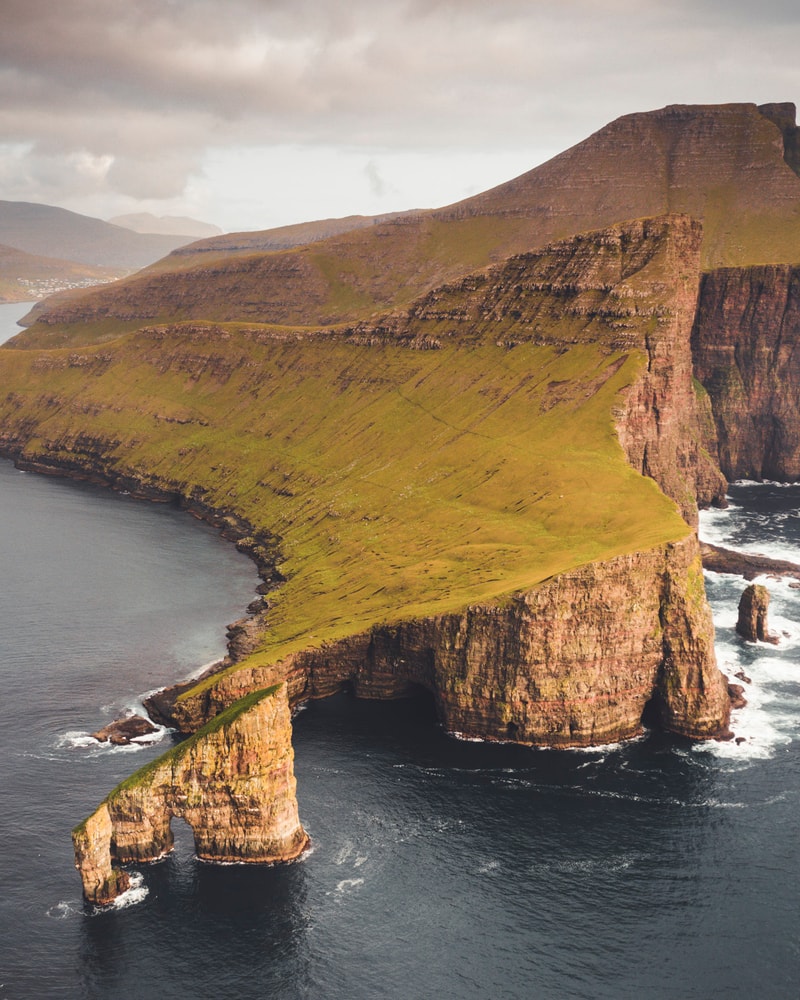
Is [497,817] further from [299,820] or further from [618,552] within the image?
[618,552]

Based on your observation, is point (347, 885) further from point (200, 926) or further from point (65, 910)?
point (65, 910)

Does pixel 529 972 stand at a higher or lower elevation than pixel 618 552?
lower

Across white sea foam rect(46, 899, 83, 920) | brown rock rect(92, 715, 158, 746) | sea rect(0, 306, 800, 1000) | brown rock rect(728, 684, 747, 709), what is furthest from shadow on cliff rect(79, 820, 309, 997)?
brown rock rect(728, 684, 747, 709)

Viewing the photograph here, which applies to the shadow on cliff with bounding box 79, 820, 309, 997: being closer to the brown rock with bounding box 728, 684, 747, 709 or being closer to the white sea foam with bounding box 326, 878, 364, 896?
the white sea foam with bounding box 326, 878, 364, 896

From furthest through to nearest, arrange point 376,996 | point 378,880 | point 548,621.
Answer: point 548,621 < point 378,880 < point 376,996

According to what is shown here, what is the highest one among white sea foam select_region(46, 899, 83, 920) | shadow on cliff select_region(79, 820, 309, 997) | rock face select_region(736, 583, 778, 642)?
rock face select_region(736, 583, 778, 642)

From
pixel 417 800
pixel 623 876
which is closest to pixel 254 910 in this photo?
pixel 417 800
